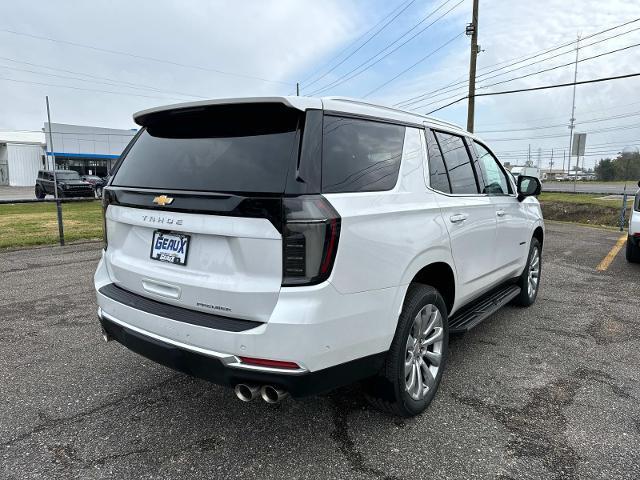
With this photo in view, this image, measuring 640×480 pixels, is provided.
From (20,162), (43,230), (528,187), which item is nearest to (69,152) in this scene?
(20,162)

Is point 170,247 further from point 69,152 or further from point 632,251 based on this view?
point 69,152

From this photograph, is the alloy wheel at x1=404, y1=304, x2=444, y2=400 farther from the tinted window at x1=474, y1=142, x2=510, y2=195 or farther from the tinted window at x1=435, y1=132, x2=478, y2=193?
the tinted window at x1=474, y1=142, x2=510, y2=195

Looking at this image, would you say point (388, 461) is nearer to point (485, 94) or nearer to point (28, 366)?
point (28, 366)

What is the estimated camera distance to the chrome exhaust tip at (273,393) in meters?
2.24

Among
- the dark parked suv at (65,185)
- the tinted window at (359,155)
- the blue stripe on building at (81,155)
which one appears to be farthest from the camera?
the blue stripe on building at (81,155)

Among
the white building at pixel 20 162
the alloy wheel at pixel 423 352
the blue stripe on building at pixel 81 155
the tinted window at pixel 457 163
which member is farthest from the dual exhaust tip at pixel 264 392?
the white building at pixel 20 162

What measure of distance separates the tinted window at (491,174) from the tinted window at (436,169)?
0.89 m

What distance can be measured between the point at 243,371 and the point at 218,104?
140 cm

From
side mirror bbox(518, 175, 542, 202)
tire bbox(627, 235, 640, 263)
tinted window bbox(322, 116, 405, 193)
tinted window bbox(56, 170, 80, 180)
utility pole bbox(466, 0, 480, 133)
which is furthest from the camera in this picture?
tinted window bbox(56, 170, 80, 180)

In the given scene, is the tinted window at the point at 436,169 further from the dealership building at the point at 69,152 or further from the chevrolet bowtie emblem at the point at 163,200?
the dealership building at the point at 69,152

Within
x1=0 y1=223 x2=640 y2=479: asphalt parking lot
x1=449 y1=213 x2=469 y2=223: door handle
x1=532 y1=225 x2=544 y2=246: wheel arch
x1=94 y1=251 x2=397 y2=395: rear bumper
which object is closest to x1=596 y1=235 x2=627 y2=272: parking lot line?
A: x1=532 y1=225 x2=544 y2=246: wheel arch

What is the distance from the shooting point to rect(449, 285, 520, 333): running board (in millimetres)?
3496

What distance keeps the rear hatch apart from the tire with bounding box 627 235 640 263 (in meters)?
7.73

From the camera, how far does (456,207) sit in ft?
10.9
